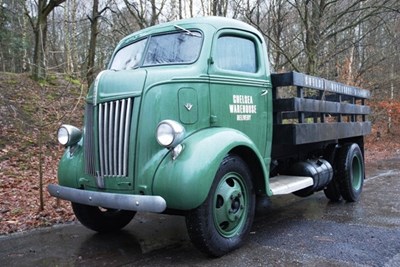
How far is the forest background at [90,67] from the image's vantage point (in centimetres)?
713

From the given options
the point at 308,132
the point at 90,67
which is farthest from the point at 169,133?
the point at 90,67

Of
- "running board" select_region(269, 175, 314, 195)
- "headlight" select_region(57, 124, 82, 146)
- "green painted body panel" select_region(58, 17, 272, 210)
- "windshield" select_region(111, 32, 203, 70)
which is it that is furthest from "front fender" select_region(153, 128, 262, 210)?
"headlight" select_region(57, 124, 82, 146)

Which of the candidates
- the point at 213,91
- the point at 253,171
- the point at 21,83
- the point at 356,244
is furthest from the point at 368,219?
the point at 21,83

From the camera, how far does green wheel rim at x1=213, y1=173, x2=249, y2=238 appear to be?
4.07 metres

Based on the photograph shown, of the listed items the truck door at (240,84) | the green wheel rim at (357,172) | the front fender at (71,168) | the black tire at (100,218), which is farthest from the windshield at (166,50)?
the green wheel rim at (357,172)

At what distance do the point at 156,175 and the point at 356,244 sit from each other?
89.9 inches

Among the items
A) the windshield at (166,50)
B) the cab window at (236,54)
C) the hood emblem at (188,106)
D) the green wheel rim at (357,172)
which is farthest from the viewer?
the green wheel rim at (357,172)

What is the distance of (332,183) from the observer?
675 centimetres

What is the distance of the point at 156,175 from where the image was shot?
148 inches

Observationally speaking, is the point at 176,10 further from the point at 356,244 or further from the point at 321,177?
the point at 356,244

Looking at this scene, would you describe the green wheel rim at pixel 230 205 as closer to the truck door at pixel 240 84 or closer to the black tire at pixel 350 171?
the truck door at pixel 240 84

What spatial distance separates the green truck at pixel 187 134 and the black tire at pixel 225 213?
0.01 meters

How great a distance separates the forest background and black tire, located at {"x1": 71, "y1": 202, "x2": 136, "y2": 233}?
96 centimetres

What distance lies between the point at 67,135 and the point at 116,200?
51.9 inches
